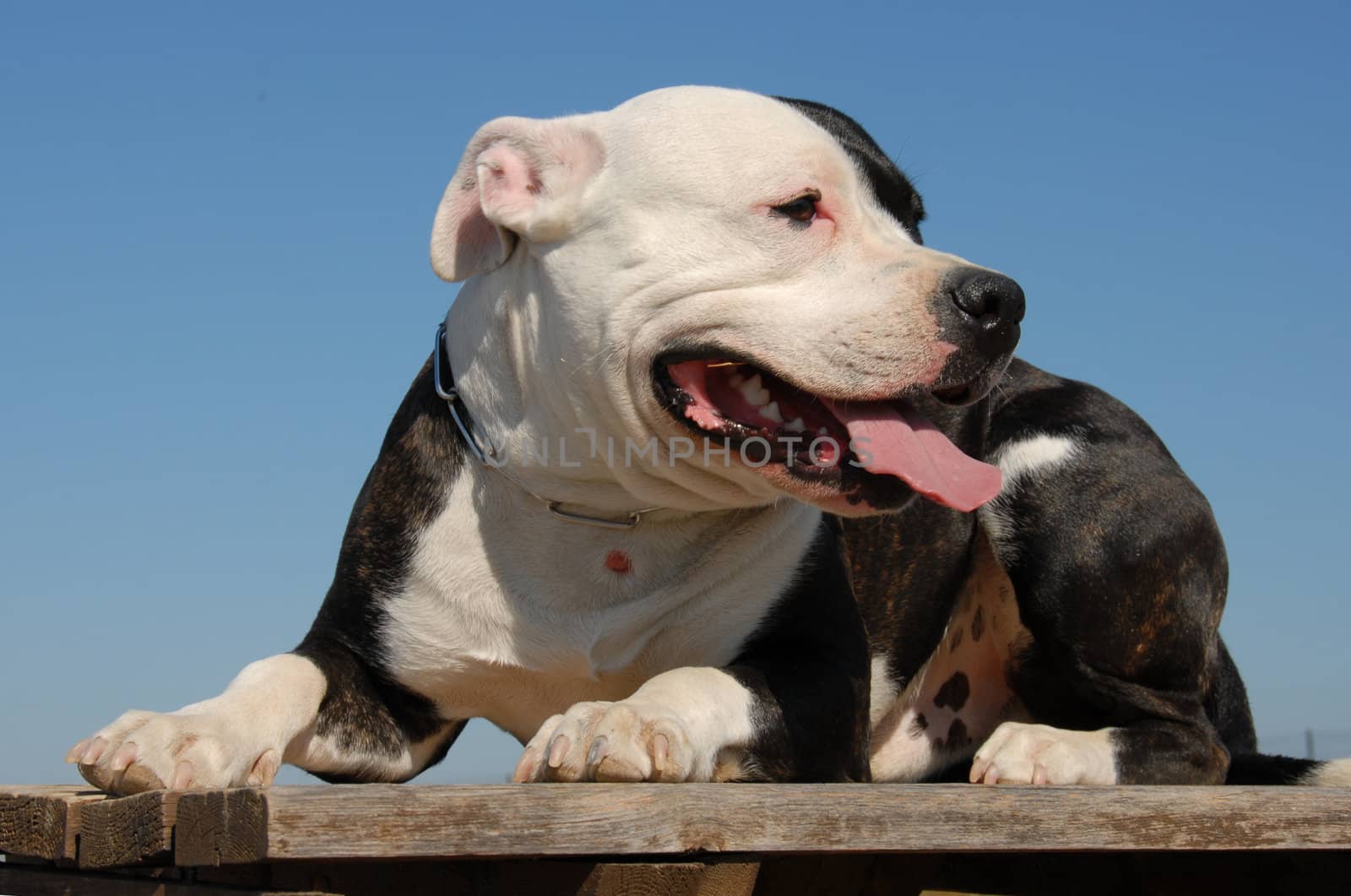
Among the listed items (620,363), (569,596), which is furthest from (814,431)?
(569,596)

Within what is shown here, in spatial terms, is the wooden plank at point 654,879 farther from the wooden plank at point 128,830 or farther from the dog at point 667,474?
the wooden plank at point 128,830

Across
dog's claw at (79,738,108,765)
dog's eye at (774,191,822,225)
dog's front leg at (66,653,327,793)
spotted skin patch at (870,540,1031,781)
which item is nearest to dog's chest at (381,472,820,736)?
dog's front leg at (66,653,327,793)

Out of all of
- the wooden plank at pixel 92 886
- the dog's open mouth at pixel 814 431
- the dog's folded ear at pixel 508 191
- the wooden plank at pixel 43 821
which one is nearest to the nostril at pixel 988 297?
the dog's open mouth at pixel 814 431

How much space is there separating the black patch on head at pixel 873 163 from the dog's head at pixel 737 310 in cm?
14

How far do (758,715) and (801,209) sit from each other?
3.99 feet

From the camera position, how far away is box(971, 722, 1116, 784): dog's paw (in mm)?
4043

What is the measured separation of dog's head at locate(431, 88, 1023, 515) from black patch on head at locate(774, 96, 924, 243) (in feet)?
0.45

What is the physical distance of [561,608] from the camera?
393 cm

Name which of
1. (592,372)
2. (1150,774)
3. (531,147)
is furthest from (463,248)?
(1150,774)

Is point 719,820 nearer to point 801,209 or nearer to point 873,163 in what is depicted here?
point 801,209

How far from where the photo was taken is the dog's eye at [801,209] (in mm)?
3723

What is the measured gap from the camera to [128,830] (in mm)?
2623

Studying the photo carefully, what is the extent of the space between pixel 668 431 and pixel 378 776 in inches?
48.6

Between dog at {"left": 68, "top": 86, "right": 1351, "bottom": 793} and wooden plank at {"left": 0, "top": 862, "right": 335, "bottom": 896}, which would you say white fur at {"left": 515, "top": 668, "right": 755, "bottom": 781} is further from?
wooden plank at {"left": 0, "top": 862, "right": 335, "bottom": 896}
